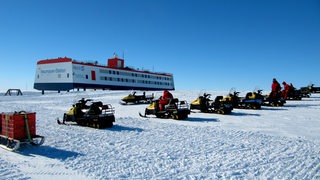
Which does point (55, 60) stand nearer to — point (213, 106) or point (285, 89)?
point (213, 106)

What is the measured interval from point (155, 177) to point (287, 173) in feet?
8.64

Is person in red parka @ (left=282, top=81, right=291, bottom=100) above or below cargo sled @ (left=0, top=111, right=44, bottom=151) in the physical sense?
above

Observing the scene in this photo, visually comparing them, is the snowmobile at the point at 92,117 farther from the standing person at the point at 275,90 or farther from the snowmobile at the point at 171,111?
the standing person at the point at 275,90

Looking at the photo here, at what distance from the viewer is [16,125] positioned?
670cm

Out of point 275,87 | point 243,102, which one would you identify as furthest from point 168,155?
point 275,87

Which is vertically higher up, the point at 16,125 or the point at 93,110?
the point at 93,110

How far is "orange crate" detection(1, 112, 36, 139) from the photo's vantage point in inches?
263

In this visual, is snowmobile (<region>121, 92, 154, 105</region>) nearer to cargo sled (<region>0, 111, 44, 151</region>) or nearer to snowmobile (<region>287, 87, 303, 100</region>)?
snowmobile (<region>287, 87, 303, 100</region>)

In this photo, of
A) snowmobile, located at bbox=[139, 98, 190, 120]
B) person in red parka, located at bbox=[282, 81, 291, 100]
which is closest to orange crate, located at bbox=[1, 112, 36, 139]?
snowmobile, located at bbox=[139, 98, 190, 120]

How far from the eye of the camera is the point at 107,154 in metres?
6.54

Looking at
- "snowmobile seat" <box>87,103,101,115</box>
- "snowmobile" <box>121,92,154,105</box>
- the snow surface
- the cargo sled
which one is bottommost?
the snow surface

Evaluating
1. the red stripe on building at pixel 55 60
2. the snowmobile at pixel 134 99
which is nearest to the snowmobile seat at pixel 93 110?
the snowmobile at pixel 134 99

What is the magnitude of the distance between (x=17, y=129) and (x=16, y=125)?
11 cm

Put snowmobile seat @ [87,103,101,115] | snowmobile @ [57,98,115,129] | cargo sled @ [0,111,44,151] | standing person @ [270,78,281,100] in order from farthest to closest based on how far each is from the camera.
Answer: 1. standing person @ [270,78,281,100]
2. snowmobile seat @ [87,103,101,115]
3. snowmobile @ [57,98,115,129]
4. cargo sled @ [0,111,44,151]
